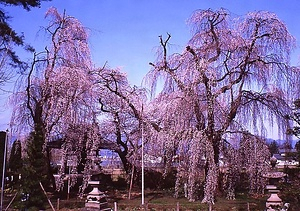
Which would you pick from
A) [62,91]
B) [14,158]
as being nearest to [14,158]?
[14,158]

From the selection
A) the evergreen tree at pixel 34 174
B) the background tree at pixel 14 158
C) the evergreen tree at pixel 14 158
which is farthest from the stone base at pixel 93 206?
the evergreen tree at pixel 14 158

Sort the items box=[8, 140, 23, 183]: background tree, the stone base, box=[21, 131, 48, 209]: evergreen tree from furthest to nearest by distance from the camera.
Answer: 1. box=[8, 140, 23, 183]: background tree
2. the stone base
3. box=[21, 131, 48, 209]: evergreen tree

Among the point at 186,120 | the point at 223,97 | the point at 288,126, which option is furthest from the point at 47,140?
the point at 288,126

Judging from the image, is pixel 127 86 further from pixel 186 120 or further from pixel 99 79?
pixel 186 120

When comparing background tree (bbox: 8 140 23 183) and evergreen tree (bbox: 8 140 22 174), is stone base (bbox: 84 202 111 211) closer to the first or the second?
background tree (bbox: 8 140 23 183)

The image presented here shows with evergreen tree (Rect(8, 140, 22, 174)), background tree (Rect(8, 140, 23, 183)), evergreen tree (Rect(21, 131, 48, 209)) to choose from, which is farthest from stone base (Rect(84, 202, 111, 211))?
evergreen tree (Rect(8, 140, 22, 174))

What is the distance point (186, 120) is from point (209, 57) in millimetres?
2689

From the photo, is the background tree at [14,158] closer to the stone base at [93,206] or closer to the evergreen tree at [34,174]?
the evergreen tree at [34,174]

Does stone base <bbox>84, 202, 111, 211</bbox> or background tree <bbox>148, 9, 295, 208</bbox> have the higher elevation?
background tree <bbox>148, 9, 295, 208</bbox>

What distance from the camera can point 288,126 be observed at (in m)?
13.1

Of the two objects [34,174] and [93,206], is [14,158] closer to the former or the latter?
[34,174]

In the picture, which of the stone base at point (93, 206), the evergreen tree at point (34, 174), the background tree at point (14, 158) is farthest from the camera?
the background tree at point (14, 158)

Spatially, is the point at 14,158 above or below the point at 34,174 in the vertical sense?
above

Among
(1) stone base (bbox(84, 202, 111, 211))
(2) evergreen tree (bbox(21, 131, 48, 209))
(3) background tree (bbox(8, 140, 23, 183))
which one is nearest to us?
(2) evergreen tree (bbox(21, 131, 48, 209))
